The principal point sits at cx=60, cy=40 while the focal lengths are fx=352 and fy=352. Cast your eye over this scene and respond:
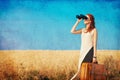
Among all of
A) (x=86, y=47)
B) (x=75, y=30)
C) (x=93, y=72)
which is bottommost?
(x=93, y=72)

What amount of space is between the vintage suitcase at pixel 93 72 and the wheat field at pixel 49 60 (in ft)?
0.23

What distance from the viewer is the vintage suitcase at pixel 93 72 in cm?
338

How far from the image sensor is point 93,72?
3.38m

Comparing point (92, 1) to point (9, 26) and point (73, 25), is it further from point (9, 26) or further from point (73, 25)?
point (9, 26)

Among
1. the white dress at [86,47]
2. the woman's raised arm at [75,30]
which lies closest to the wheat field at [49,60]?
the white dress at [86,47]

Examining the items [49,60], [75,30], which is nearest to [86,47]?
[75,30]

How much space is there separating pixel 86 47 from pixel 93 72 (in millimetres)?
259

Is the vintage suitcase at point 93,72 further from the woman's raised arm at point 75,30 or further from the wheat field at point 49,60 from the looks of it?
the woman's raised arm at point 75,30

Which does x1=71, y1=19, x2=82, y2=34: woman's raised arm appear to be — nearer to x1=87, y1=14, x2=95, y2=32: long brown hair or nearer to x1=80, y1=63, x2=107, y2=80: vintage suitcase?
x1=87, y1=14, x2=95, y2=32: long brown hair

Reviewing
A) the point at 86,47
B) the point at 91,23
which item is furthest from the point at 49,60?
the point at 91,23

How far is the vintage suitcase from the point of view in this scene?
11.1 ft

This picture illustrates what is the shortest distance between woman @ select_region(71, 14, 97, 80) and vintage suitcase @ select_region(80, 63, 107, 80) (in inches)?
2.0

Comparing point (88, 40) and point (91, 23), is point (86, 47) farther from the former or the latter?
point (91, 23)

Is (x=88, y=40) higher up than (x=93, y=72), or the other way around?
(x=88, y=40)
